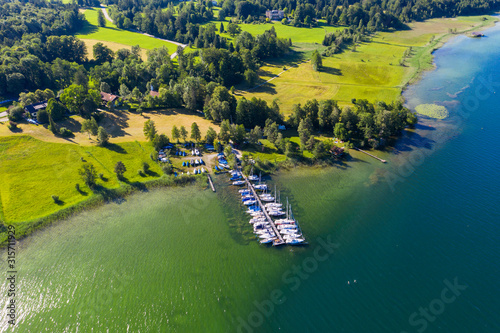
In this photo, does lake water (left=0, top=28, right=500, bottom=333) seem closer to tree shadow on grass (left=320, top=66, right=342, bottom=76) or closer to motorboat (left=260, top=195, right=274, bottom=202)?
motorboat (left=260, top=195, right=274, bottom=202)

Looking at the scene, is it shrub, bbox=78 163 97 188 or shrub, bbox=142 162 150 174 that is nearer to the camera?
shrub, bbox=78 163 97 188

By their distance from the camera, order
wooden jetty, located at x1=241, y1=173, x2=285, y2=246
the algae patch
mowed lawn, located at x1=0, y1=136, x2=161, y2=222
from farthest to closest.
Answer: the algae patch → mowed lawn, located at x1=0, y1=136, x2=161, y2=222 → wooden jetty, located at x1=241, y1=173, x2=285, y2=246

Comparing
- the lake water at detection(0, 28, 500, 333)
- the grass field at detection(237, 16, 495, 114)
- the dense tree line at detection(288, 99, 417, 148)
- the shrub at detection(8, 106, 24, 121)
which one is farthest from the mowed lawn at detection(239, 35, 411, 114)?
the shrub at detection(8, 106, 24, 121)

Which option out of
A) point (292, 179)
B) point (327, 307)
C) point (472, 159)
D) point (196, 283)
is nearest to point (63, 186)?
point (196, 283)

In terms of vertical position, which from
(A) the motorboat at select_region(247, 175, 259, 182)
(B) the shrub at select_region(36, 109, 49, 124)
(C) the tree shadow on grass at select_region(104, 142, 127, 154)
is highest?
(B) the shrub at select_region(36, 109, 49, 124)

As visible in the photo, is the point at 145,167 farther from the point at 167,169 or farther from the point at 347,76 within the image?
the point at 347,76

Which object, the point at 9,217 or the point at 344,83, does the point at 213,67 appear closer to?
the point at 344,83

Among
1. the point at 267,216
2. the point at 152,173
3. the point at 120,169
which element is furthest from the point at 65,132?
the point at 267,216
